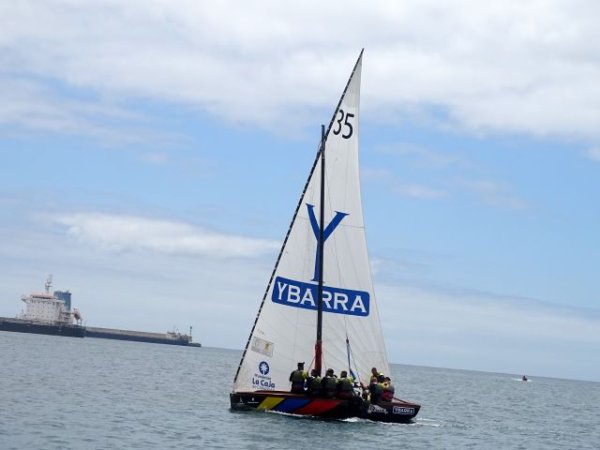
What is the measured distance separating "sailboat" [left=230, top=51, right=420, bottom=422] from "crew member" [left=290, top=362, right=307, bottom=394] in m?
0.30

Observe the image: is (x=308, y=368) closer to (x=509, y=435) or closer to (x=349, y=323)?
(x=349, y=323)

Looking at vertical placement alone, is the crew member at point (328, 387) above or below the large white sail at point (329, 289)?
below

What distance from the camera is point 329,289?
139 feet

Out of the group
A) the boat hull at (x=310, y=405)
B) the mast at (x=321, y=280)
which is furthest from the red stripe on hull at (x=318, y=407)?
the mast at (x=321, y=280)

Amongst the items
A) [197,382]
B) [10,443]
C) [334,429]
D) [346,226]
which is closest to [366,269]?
[346,226]

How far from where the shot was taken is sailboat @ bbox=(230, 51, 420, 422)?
41.3 metres

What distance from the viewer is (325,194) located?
42.6 meters

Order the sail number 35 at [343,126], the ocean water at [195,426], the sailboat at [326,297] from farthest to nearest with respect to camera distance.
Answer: the sail number 35 at [343,126]
the sailboat at [326,297]
the ocean water at [195,426]

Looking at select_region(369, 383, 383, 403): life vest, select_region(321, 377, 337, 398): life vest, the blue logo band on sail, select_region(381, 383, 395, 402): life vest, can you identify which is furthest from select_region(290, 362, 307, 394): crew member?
select_region(381, 383, 395, 402): life vest

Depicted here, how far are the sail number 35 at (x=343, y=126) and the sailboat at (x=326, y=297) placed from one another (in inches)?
1.6

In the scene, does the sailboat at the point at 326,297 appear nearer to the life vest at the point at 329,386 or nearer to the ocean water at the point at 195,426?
the life vest at the point at 329,386

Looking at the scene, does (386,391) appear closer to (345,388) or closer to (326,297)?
(345,388)

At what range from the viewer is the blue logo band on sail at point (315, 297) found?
4172cm

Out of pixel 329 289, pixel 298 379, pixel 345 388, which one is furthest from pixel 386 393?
pixel 329 289
